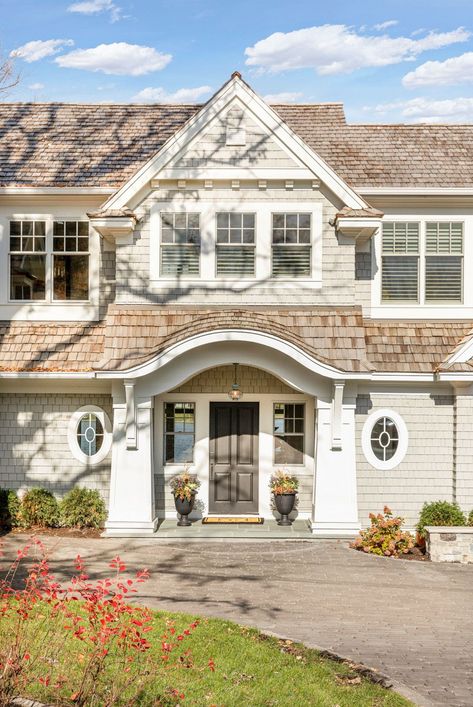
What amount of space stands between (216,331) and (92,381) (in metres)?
2.96

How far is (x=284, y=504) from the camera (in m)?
13.5

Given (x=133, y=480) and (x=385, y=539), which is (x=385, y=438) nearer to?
(x=385, y=539)

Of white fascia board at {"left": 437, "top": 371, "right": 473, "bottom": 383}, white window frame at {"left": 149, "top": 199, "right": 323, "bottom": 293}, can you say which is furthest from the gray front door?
white fascia board at {"left": 437, "top": 371, "right": 473, "bottom": 383}

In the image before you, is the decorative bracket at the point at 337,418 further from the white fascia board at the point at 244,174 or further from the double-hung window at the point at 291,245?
the white fascia board at the point at 244,174

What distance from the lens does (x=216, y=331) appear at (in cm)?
1241

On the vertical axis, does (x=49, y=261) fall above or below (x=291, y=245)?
below

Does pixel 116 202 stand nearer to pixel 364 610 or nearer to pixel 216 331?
pixel 216 331

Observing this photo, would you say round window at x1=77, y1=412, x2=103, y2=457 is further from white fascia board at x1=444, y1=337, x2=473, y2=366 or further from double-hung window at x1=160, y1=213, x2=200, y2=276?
white fascia board at x1=444, y1=337, x2=473, y2=366

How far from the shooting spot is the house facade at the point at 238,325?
42.3ft

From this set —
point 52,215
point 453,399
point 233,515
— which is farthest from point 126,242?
point 453,399

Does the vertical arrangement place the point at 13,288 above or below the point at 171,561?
above

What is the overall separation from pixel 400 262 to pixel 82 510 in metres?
8.20

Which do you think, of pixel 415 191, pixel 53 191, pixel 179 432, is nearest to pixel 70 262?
pixel 53 191

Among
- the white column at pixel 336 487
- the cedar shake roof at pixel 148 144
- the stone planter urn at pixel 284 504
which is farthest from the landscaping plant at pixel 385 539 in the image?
the cedar shake roof at pixel 148 144
